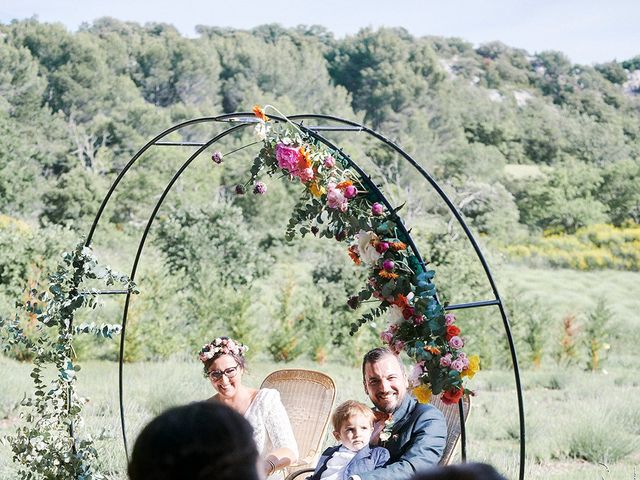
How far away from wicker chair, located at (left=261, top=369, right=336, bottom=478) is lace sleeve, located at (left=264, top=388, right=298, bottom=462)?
44 centimetres

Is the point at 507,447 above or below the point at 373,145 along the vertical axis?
below

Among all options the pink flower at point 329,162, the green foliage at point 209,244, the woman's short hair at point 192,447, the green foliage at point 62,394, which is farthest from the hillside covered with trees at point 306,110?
the woman's short hair at point 192,447

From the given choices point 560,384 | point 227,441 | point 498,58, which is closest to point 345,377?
point 560,384

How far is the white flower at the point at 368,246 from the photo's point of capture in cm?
330

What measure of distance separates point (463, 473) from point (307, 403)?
316 cm

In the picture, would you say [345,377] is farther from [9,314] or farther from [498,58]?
[498,58]

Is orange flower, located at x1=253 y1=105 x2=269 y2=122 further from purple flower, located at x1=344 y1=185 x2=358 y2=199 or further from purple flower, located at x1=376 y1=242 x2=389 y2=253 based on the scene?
purple flower, located at x1=376 y1=242 x2=389 y2=253

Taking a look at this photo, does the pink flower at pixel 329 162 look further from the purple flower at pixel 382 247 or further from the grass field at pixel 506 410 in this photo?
the grass field at pixel 506 410

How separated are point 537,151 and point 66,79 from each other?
13573 mm

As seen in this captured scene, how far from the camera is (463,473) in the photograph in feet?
3.59

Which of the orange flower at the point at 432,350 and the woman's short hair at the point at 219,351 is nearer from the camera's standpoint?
the orange flower at the point at 432,350

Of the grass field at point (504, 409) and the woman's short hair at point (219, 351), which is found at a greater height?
the woman's short hair at point (219, 351)

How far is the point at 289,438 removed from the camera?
356cm

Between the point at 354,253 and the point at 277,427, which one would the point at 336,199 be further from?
the point at 277,427
